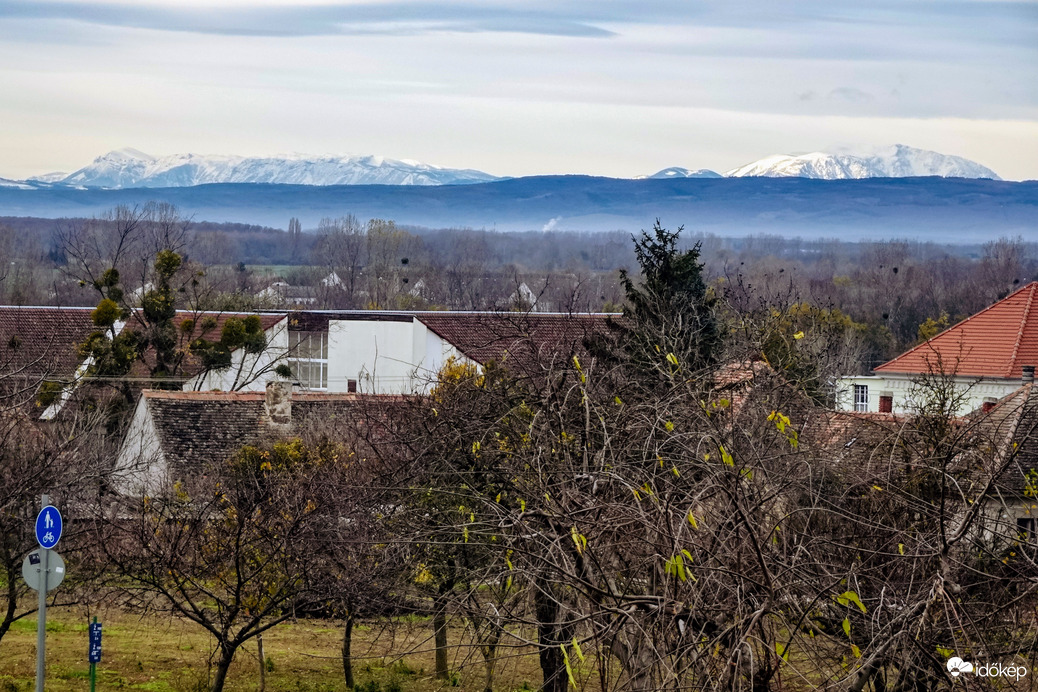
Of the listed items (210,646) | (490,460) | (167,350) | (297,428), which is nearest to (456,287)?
(167,350)

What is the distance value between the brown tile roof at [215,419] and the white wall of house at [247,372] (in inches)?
329

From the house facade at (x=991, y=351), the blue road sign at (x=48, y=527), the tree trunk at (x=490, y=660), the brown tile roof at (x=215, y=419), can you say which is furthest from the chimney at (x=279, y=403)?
the blue road sign at (x=48, y=527)

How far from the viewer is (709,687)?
5.61m

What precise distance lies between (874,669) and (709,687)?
1415 millimetres

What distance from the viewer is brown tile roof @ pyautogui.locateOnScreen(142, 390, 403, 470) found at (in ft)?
95.8

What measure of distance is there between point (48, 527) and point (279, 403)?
60.7 feet

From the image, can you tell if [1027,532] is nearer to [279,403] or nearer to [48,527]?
[48,527]

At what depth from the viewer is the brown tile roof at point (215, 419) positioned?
2920cm

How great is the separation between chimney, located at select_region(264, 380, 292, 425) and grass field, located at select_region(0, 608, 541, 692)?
6594mm

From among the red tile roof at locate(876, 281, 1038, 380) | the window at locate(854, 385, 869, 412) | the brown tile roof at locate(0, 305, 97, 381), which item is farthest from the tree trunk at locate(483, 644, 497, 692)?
the window at locate(854, 385, 869, 412)

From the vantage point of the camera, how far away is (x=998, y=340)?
40.4 metres

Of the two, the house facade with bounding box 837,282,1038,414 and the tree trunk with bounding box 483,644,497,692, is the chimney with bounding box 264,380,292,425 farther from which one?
the house facade with bounding box 837,282,1038,414

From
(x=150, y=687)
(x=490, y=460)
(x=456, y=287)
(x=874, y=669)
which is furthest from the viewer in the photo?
(x=456, y=287)

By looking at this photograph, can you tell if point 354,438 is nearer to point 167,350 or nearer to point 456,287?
point 167,350
